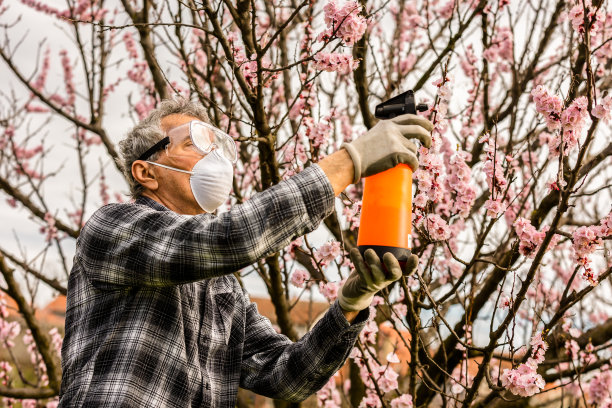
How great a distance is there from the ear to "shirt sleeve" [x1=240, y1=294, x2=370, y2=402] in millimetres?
681

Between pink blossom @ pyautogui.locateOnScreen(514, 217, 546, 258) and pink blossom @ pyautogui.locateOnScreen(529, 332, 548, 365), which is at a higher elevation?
pink blossom @ pyautogui.locateOnScreen(514, 217, 546, 258)

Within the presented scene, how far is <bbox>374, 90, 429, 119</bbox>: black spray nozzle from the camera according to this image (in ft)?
5.39

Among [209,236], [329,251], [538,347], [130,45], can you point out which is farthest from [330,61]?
[130,45]

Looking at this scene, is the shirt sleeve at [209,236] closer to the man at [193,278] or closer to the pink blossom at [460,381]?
the man at [193,278]

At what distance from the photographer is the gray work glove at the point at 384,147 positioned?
149 centimetres

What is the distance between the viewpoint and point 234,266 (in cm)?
144

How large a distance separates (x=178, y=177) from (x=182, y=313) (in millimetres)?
554

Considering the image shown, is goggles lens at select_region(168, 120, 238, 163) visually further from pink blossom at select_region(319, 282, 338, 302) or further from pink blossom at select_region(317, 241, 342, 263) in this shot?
pink blossom at select_region(319, 282, 338, 302)

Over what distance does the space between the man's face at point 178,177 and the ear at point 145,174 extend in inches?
0.4

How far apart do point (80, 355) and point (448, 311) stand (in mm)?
4144

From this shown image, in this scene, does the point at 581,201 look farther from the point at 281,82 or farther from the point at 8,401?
the point at 8,401

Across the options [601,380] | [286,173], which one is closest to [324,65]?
[286,173]

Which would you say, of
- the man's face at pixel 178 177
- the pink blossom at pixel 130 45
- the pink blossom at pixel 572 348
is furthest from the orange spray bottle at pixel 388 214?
the pink blossom at pixel 130 45

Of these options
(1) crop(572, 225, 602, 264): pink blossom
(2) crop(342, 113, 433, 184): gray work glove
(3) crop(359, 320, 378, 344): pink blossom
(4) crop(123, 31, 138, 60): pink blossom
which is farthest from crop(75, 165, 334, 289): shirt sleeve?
(4) crop(123, 31, 138, 60): pink blossom
